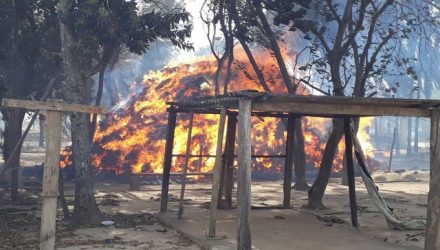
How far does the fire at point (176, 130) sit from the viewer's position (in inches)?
873

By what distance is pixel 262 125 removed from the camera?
25375 millimetres

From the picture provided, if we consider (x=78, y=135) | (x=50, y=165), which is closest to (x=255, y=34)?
(x=78, y=135)

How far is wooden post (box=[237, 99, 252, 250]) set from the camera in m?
7.27

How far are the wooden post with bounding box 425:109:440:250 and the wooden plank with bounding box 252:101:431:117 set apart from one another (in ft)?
1.00

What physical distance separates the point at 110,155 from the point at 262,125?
823cm

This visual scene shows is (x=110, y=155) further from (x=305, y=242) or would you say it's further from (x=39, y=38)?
(x=305, y=242)

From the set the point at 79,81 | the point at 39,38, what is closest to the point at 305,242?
the point at 79,81

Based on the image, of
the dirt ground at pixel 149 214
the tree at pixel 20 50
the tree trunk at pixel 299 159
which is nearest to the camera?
the dirt ground at pixel 149 214

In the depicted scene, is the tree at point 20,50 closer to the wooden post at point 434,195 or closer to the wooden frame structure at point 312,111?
the wooden frame structure at point 312,111

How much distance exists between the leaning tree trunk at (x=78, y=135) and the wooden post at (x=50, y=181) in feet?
13.4

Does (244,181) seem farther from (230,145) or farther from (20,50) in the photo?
(20,50)

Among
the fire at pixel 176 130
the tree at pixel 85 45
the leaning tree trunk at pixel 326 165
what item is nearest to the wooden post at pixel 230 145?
the leaning tree trunk at pixel 326 165

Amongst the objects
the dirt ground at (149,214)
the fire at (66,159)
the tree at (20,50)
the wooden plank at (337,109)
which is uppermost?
the tree at (20,50)

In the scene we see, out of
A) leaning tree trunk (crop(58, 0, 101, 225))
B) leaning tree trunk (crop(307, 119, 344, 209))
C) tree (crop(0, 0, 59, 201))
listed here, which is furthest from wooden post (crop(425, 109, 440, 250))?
tree (crop(0, 0, 59, 201))
